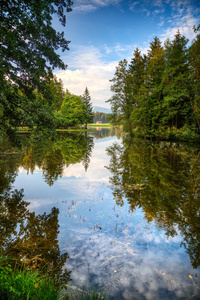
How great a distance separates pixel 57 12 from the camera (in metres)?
8.12

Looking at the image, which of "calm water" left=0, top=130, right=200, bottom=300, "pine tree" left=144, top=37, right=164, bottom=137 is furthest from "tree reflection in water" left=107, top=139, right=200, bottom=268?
"pine tree" left=144, top=37, right=164, bottom=137

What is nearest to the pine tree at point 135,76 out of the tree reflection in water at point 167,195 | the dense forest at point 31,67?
the tree reflection in water at point 167,195

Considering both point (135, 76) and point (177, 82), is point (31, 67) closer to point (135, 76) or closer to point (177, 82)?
point (177, 82)

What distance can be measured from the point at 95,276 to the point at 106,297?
1.91 ft

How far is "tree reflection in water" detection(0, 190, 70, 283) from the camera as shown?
4020 mm

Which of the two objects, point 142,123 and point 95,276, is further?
point 142,123

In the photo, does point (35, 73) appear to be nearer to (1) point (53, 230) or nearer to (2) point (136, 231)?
(1) point (53, 230)

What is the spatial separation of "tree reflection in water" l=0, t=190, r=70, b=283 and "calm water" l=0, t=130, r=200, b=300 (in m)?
0.02

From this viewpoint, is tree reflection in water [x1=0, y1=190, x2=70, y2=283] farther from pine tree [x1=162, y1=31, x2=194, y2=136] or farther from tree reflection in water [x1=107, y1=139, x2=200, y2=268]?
pine tree [x1=162, y1=31, x2=194, y2=136]

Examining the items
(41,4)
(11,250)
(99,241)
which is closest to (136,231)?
(99,241)

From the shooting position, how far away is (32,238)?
4.95 meters

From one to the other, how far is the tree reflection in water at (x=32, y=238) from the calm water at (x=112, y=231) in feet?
0.08

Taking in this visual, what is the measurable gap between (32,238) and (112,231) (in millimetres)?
2423

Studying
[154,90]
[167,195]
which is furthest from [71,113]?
[167,195]
